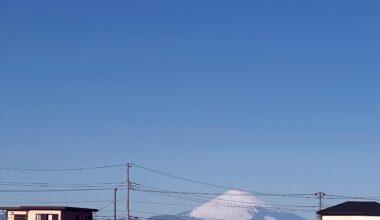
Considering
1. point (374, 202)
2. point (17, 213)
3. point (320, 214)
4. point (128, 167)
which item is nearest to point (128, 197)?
point (128, 167)

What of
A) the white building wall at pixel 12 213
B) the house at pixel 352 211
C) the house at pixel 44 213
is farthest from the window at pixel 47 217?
the house at pixel 352 211

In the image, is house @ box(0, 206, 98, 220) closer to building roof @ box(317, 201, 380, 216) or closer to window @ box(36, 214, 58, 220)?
window @ box(36, 214, 58, 220)

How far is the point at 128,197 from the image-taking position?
3258 inches

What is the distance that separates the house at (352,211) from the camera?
266 ft

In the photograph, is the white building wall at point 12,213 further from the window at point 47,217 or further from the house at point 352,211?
the house at point 352,211

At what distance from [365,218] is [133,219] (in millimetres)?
32642

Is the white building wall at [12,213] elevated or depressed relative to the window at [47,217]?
elevated

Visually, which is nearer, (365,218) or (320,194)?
(365,218)

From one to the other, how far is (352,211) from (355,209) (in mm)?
712

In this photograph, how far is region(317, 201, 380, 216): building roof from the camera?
266 feet

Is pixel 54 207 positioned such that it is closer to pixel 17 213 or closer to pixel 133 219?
pixel 17 213

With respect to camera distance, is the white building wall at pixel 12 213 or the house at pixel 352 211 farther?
the white building wall at pixel 12 213

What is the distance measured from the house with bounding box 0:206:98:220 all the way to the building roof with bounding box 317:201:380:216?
82.8 feet

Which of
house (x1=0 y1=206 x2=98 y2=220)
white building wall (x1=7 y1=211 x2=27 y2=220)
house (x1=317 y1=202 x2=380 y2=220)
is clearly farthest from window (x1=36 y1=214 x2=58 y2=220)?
house (x1=317 y1=202 x2=380 y2=220)
